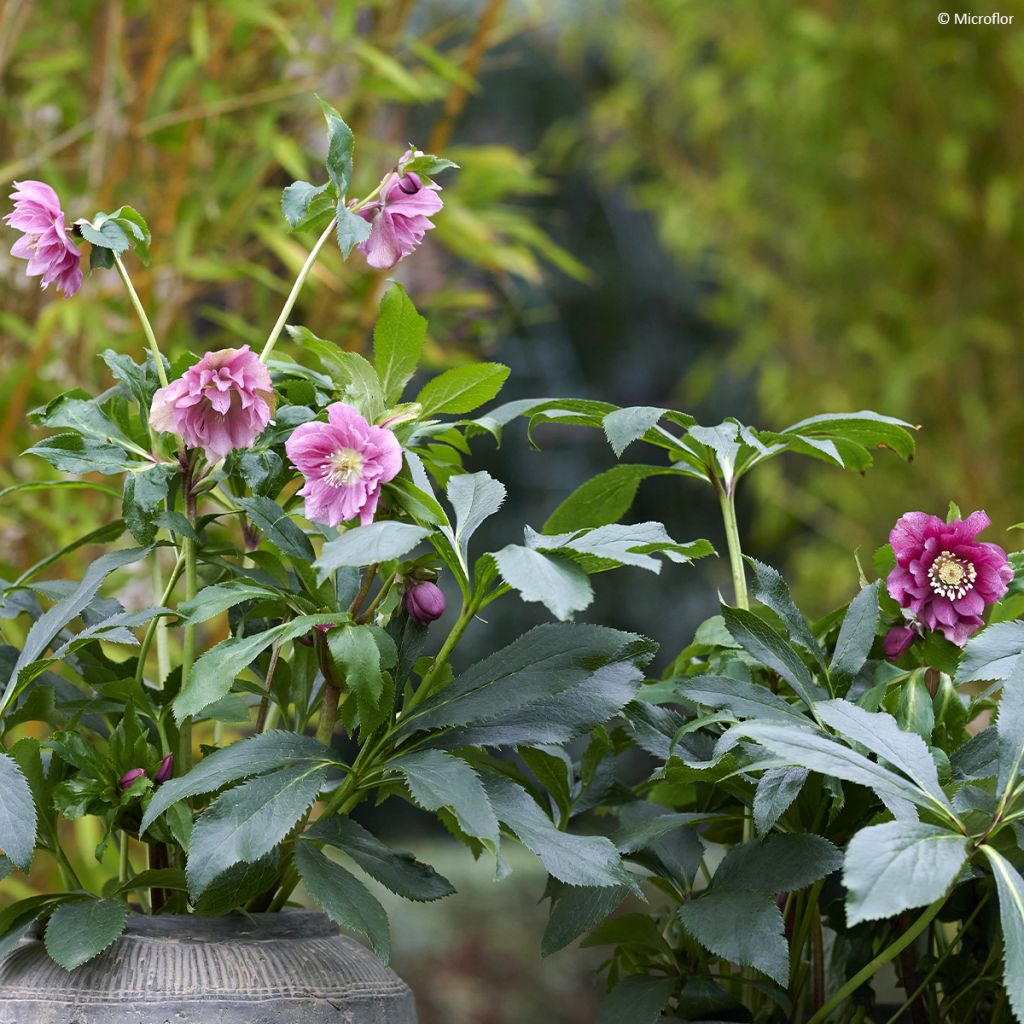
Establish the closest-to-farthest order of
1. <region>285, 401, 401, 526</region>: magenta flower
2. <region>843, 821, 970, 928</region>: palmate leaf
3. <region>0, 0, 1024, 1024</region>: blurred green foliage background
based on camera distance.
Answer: <region>843, 821, 970, 928</region>: palmate leaf
<region>285, 401, 401, 526</region>: magenta flower
<region>0, 0, 1024, 1024</region>: blurred green foliage background

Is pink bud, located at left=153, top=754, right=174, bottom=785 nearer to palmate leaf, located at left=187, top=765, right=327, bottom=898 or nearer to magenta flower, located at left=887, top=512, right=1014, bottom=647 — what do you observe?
palmate leaf, located at left=187, top=765, right=327, bottom=898

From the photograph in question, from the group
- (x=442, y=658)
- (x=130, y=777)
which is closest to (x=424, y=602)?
(x=442, y=658)

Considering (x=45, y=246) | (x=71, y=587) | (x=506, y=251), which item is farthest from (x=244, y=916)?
(x=506, y=251)

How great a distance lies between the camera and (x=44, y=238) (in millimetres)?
500

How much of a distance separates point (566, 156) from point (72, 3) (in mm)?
2375

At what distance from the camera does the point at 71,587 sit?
566 mm

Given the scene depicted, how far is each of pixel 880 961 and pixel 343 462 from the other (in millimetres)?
265

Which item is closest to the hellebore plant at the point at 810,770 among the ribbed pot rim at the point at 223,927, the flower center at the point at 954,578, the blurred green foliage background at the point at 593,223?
the flower center at the point at 954,578

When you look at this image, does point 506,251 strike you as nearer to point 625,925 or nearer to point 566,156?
point 625,925

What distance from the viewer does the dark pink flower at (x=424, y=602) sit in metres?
0.46

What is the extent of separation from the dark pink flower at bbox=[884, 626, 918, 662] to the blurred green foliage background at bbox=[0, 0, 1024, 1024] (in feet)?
1.41

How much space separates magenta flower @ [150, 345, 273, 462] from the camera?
46cm

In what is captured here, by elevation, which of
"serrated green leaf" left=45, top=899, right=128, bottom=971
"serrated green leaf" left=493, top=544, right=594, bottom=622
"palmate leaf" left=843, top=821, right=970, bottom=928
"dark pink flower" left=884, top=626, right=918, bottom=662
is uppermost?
"serrated green leaf" left=493, top=544, right=594, bottom=622

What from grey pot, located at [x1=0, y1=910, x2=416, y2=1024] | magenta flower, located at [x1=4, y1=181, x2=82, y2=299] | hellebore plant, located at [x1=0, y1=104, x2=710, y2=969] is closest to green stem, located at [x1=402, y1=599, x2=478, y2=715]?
hellebore plant, located at [x1=0, y1=104, x2=710, y2=969]
